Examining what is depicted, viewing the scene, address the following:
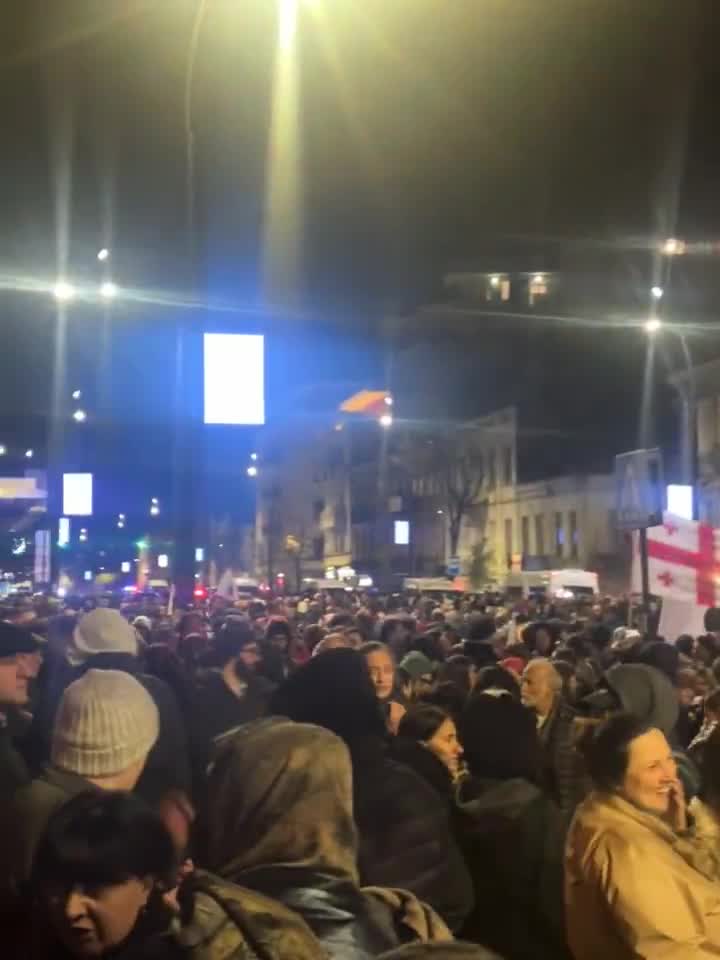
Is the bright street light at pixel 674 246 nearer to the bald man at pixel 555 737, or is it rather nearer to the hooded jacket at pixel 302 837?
the bald man at pixel 555 737

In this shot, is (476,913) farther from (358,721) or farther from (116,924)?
(116,924)

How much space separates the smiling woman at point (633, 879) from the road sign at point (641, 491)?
786 centimetres

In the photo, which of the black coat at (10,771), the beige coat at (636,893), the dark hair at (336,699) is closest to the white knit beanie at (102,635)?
the black coat at (10,771)

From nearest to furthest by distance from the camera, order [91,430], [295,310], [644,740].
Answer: [644,740], [295,310], [91,430]

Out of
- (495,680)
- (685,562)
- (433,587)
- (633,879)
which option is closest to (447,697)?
(495,680)

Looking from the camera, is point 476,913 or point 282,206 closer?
point 476,913

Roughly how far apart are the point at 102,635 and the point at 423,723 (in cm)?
232

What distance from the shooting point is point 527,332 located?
6969 cm

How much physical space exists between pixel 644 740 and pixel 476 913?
0.90m

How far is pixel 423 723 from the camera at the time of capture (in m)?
5.96

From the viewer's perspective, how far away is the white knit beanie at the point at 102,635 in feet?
24.4

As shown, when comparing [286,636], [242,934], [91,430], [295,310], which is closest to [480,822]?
[242,934]

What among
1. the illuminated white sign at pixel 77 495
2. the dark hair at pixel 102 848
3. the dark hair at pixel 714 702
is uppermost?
the illuminated white sign at pixel 77 495

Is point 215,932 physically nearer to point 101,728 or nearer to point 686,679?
point 101,728
